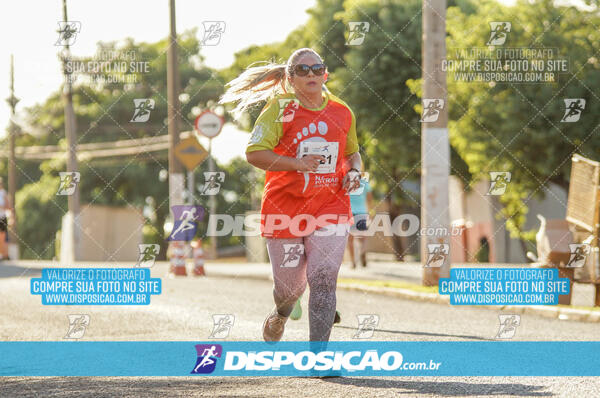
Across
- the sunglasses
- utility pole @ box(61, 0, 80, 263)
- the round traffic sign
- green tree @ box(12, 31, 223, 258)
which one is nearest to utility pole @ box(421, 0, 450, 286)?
the round traffic sign

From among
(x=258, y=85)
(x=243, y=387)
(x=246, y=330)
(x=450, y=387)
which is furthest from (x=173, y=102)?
(x=450, y=387)

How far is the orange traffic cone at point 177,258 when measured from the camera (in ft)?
57.8

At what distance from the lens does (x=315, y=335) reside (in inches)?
228

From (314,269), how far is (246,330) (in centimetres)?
269

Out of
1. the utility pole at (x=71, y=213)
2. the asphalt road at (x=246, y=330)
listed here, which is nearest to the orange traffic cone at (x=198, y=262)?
the asphalt road at (x=246, y=330)

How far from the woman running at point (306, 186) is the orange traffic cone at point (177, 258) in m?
11.8

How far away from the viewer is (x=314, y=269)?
580 centimetres

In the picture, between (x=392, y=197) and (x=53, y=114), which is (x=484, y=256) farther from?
(x=53, y=114)

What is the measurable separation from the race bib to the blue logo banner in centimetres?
104

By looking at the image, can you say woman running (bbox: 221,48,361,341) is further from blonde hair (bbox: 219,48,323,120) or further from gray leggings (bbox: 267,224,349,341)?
blonde hair (bbox: 219,48,323,120)

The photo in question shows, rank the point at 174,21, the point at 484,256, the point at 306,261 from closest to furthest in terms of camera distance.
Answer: the point at 306,261 < the point at 174,21 < the point at 484,256

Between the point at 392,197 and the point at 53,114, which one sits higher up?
the point at 53,114

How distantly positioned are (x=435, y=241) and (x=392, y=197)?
2423cm

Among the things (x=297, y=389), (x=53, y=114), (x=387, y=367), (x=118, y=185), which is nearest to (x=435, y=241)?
(x=387, y=367)
